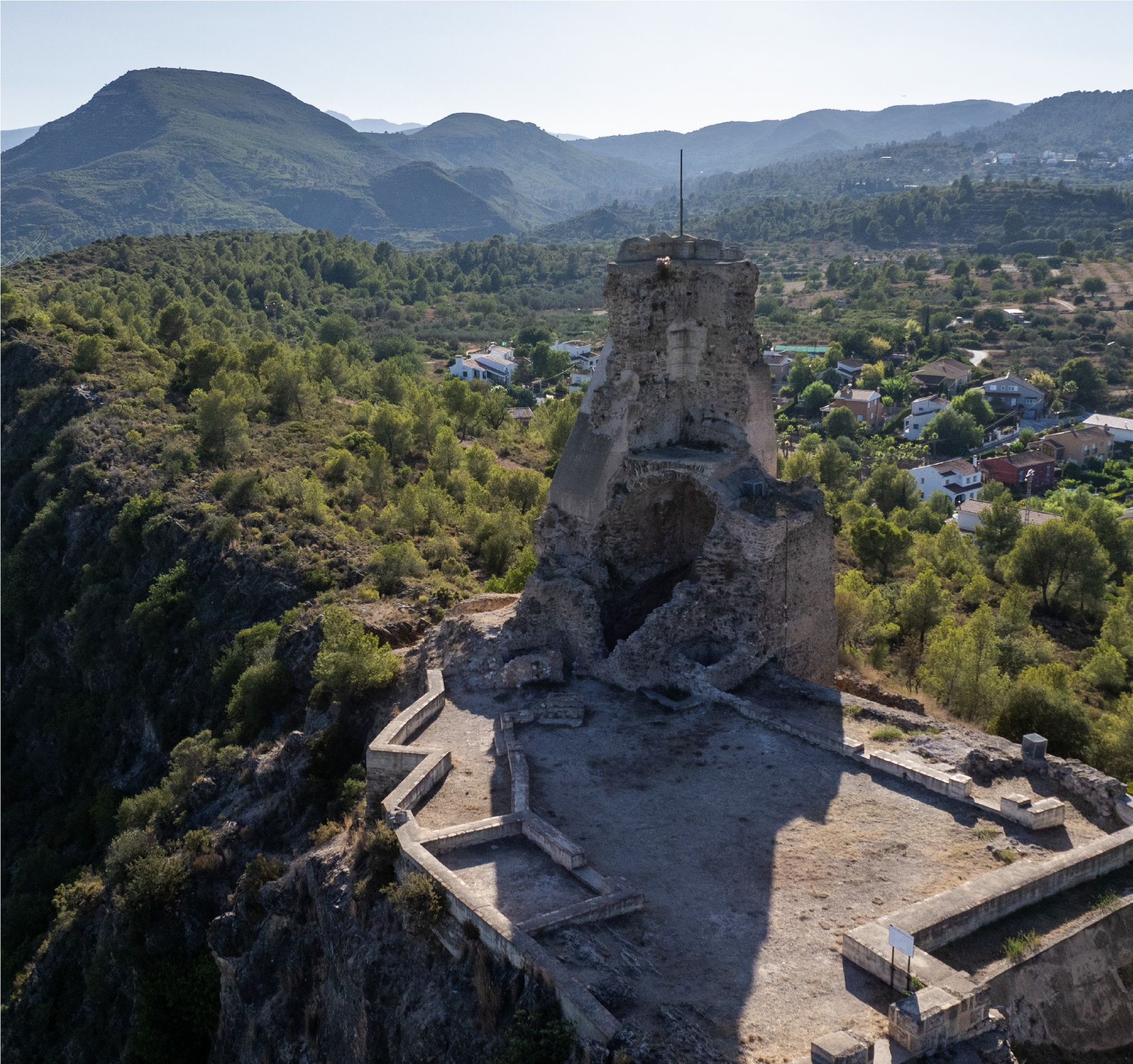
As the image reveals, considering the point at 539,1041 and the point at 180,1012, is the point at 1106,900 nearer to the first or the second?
the point at 539,1041

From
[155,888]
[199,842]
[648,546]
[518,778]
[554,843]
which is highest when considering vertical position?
[648,546]

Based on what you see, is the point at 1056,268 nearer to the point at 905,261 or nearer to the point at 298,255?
the point at 905,261

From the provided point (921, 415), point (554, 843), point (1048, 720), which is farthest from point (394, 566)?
point (921, 415)

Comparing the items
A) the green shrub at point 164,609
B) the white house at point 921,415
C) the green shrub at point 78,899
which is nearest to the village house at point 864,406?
the white house at point 921,415

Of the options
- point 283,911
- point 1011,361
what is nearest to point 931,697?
point 283,911

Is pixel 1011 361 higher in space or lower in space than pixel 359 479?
lower

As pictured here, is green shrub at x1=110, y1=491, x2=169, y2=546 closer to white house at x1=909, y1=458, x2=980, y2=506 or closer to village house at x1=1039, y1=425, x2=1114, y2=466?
white house at x1=909, y1=458, x2=980, y2=506

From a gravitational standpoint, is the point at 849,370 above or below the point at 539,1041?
below
